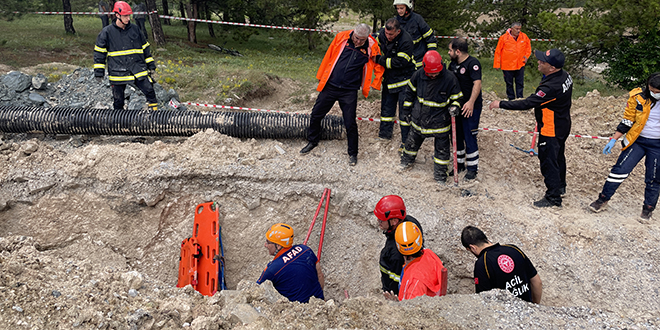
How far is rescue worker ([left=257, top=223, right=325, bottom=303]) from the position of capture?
12.4 feet

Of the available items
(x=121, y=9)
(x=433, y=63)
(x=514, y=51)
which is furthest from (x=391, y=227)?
(x=514, y=51)

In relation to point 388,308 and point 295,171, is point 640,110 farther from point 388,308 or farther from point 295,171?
point 295,171

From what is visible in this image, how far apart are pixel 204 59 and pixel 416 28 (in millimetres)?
9185

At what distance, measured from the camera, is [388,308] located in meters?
3.11

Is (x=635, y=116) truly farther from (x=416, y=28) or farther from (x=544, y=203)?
(x=416, y=28)

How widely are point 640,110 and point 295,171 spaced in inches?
170

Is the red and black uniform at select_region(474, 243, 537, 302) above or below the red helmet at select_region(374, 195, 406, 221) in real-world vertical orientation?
below

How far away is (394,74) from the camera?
6.21m

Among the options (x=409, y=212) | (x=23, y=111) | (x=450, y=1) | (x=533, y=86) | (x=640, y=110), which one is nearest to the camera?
(x=640, y=110)

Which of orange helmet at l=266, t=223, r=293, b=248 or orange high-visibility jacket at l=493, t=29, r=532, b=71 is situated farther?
orange high-visibility jacket at l=493, t=29, r=532, b=71

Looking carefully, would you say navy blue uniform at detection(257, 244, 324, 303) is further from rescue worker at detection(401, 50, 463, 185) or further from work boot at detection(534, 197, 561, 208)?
work boot at detection(534, 197, 561, 208)

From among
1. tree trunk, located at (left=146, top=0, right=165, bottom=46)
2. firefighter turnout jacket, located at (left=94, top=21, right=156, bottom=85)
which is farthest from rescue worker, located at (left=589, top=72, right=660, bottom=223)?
tree trunk, located at (left=146, top=0, right=165, bottom=46)

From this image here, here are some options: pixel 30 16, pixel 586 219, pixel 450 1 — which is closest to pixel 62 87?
pixel 586 219

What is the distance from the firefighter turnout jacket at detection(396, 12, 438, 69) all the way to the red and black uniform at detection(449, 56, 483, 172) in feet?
2.52
